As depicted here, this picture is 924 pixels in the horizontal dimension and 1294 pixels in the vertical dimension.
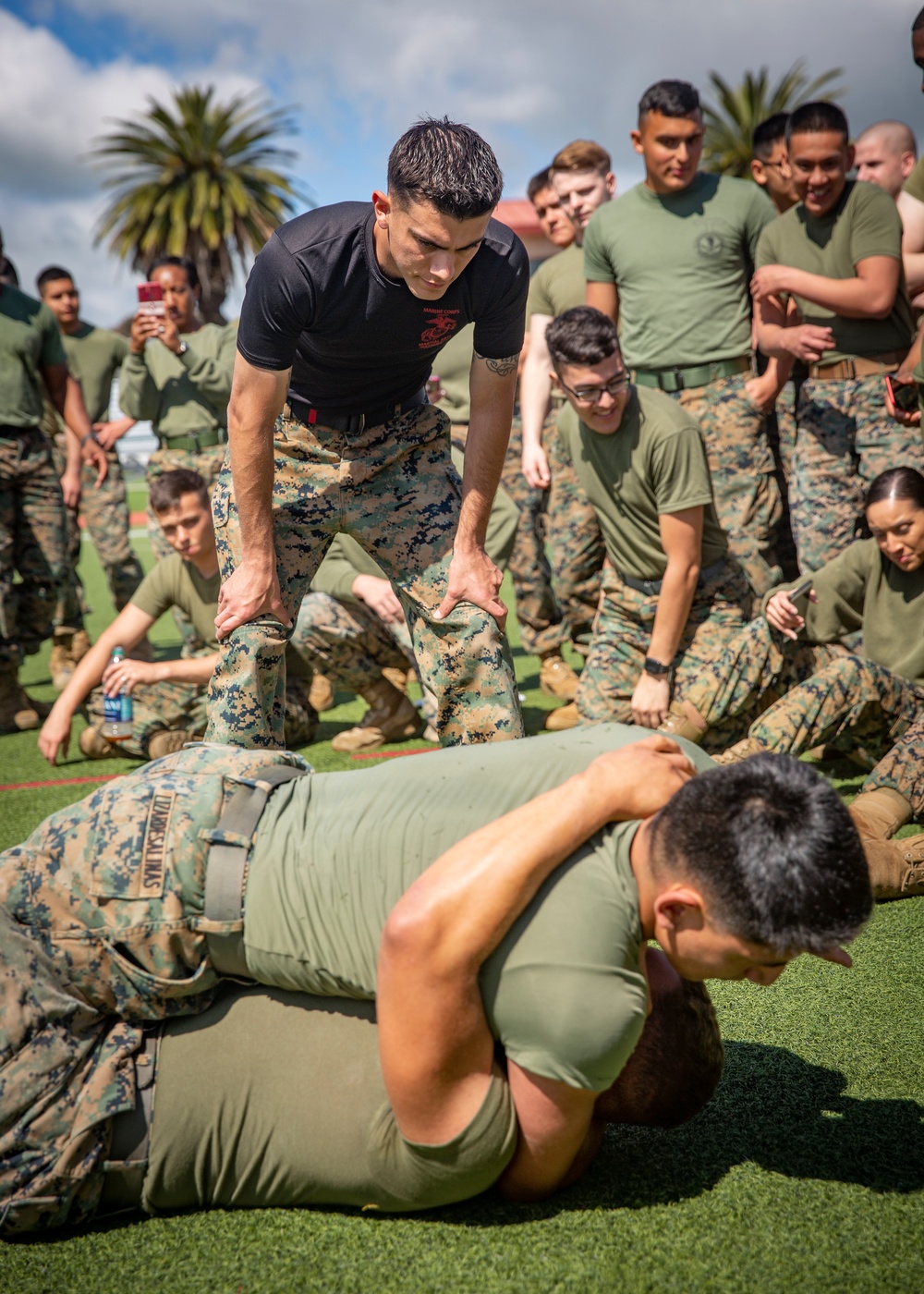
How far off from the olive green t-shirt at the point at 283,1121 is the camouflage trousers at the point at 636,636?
2759mm

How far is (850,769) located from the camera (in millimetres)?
4207

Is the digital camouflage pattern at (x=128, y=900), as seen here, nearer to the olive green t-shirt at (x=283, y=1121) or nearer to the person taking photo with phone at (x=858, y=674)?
the olive green t-shirt at (x=283, y=1121)

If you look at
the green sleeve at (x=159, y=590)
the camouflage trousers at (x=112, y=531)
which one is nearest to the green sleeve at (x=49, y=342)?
the camouflage trousers at (x=112, y=531)

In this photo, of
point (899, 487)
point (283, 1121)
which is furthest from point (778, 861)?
point (899, 487)

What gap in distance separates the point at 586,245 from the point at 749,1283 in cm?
451

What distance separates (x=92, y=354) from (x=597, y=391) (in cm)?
484

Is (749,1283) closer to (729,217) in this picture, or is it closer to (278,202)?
(729,217)

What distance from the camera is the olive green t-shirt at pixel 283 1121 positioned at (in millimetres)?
1895

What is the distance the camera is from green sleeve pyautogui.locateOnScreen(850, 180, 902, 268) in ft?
14.9

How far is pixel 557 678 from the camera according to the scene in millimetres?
5902

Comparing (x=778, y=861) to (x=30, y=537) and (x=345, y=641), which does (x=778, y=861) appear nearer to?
(x=345, y=641)

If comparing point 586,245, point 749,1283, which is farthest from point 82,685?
point 749,1283

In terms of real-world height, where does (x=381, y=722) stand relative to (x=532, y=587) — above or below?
below

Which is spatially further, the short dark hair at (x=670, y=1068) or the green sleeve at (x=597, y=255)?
the green sleeve at (x=597, y=255)
